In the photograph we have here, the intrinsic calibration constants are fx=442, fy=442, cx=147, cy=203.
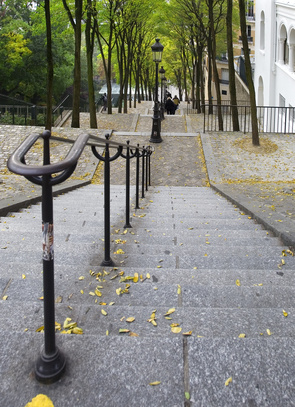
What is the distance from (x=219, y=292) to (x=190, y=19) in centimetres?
2792

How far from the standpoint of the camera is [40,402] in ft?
5.76

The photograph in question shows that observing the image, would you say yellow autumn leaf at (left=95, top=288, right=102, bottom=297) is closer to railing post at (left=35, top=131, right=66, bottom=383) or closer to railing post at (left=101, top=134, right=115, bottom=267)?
railing post at (left=101, top=134, right=115, bottom=267)

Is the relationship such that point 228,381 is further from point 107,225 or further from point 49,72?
point 49,72

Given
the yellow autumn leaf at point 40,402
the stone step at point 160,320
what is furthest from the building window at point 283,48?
the yellow autumn leaf at point 40,402

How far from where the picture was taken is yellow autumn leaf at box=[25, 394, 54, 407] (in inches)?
68.7

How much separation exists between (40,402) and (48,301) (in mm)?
417

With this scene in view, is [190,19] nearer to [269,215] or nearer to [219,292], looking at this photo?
[269,215]

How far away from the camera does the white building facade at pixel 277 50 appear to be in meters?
24.2

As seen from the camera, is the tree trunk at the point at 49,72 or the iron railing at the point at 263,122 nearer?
the tree trunk at the point at 49,72

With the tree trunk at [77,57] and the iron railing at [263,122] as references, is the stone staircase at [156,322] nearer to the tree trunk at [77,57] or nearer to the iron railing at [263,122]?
the iron railing at [263,122]

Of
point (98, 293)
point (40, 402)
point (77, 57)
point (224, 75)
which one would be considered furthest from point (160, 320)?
point (224, 75)

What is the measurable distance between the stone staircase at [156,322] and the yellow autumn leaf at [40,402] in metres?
0.02

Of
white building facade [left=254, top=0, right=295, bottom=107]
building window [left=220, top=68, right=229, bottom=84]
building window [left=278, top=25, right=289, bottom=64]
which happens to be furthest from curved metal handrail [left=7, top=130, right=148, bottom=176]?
building window [left=220, top=68, right=229, bottom=84]

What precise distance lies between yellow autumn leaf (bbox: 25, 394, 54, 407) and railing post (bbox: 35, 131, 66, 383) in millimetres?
100
